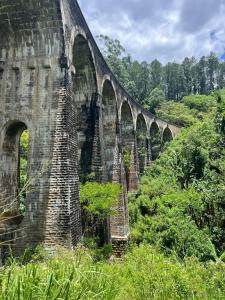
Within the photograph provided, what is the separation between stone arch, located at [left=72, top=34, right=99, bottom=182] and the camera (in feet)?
41.6

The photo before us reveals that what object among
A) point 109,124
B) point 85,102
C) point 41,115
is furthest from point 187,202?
point 41,115

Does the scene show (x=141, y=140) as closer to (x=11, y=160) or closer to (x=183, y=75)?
(x=11, y=160)

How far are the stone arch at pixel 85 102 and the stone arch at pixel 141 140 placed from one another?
43.9ft

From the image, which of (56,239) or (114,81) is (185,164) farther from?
(56,239)

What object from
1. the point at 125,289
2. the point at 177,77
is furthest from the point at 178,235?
the point at 177,77

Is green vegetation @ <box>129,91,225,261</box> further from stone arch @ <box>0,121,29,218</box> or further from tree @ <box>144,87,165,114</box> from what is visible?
tree @ <box>144,87,165,114</box>

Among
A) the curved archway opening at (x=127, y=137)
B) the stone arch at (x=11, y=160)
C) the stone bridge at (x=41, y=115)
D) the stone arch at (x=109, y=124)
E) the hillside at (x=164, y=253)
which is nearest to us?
the hillside at (x=164, y=253)

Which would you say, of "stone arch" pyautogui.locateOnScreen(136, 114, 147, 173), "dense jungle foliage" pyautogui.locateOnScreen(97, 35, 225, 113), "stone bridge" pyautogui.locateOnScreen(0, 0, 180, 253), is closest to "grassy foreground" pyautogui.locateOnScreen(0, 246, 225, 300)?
"stone bridge" pyautogui.locateOnScreen(0, 0, 180, 253)

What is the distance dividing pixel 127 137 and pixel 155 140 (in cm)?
1062

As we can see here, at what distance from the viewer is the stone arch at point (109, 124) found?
1700 cm

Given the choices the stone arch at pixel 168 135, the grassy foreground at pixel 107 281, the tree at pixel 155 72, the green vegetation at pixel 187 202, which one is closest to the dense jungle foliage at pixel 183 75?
the tree at pixel 155 72

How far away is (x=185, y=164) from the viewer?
22.9 metres

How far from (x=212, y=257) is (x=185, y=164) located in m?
10.5

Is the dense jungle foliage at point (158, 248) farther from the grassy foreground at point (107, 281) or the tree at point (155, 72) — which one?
the tree at point (155, 72)
